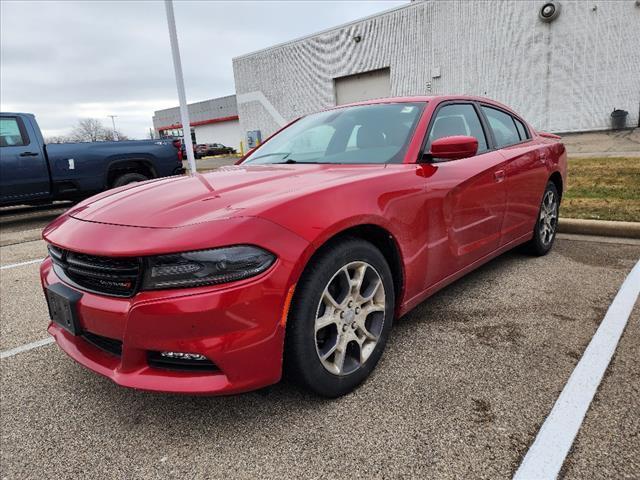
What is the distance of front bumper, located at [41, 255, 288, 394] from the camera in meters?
1.62

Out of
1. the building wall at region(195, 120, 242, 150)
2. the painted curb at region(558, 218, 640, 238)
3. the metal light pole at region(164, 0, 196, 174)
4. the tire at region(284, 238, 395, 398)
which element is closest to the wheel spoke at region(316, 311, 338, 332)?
the tire at region(284, 238, 395, 398)

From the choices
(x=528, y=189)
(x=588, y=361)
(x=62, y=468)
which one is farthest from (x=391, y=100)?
(x=62, y=468)

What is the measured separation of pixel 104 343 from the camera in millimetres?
1908

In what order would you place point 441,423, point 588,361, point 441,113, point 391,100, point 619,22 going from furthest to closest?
1. point 619,22
2. point 391,100
3. point 441,113
4. point 588,361
5. point 441,423

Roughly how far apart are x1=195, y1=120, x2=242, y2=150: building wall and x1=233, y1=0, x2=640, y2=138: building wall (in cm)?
2089

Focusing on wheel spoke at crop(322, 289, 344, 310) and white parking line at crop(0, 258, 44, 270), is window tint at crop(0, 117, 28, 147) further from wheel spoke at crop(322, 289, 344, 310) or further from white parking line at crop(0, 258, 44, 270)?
wheel spoke at crop(322, 289, 344, 310)

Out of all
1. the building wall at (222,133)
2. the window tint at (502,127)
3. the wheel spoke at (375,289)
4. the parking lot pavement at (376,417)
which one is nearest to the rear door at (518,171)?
the window tint at (502,127)

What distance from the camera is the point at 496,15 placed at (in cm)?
1992

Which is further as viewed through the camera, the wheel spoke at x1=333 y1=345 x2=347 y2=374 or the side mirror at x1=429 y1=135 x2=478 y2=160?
the side mirror at x1=429 y1=135 x2=478 y2=160

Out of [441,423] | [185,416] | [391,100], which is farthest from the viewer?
A: [391,100]

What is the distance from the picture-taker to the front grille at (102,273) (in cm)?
171

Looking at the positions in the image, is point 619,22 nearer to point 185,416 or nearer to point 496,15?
point 496,15

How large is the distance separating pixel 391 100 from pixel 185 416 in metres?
2.42

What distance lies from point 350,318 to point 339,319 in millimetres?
84
